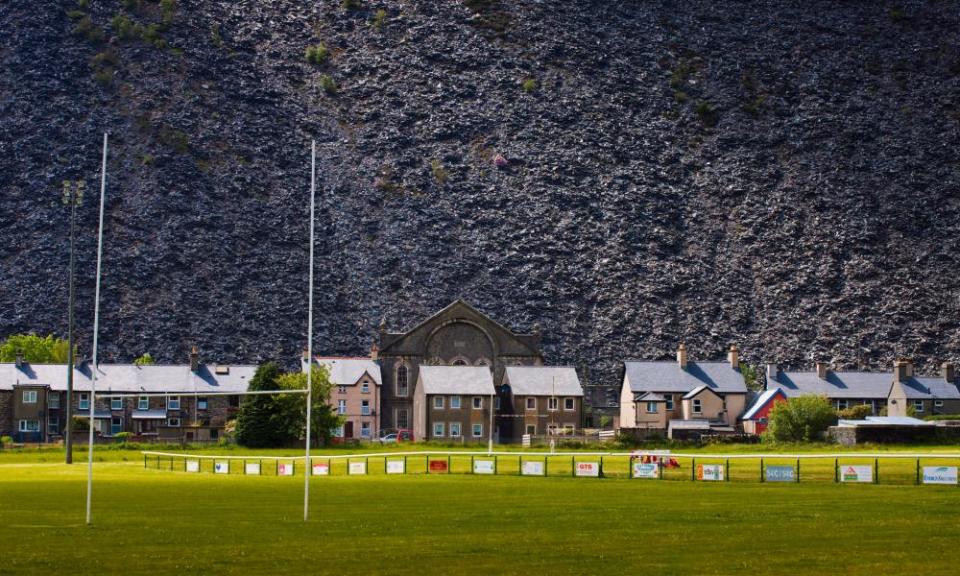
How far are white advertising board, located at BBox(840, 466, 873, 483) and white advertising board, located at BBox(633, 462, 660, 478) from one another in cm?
806

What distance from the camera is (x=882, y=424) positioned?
89750 millimetres

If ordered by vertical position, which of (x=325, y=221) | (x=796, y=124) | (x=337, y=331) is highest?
(x=796, y=124)

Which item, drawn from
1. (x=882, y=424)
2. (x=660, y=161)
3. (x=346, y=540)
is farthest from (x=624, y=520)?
(x=660, y=161)

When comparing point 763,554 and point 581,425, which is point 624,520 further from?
point 581,425

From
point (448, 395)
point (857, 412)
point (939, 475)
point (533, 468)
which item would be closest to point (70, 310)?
point (448, 395)

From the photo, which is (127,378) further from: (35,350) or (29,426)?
(35,350)

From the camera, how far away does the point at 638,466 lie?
6681cm

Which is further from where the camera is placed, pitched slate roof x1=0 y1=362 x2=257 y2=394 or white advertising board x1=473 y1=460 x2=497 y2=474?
pitched slate roof x1=0 y1=362 x2=257 y2=394

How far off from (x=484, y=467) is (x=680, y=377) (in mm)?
53743

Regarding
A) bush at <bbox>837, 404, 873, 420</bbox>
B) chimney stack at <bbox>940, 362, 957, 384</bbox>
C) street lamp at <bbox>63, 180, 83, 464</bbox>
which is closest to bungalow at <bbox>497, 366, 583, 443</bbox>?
bush at <bbox>837, 404, 873, 420</bbox>

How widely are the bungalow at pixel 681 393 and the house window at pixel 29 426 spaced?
43.0m

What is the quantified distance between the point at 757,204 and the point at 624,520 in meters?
134

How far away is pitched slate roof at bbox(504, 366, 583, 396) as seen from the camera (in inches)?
4798

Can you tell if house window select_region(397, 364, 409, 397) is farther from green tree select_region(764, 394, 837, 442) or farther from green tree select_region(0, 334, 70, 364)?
green tree select_region(764, 394, 837, 442)
